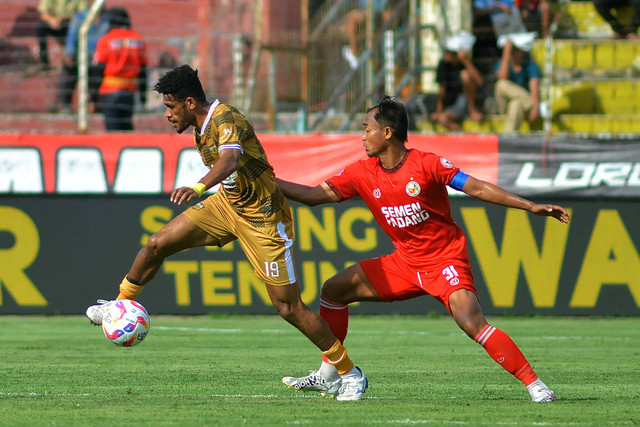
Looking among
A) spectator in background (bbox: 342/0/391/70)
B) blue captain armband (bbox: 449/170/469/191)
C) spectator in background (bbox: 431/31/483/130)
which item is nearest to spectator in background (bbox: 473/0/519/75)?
spectator in background (bbox: 431/31/483/130)

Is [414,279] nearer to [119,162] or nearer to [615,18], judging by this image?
[119,162]

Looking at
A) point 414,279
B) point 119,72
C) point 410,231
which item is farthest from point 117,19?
point 414,279

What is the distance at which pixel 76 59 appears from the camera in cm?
1739

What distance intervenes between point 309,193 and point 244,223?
0.56 meters

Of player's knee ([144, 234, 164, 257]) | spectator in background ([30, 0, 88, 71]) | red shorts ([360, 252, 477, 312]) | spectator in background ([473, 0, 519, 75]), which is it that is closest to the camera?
red shorts ([360, 252, 477, 312])

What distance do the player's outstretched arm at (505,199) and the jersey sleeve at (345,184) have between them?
969 mm

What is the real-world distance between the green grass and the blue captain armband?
1.53 meters

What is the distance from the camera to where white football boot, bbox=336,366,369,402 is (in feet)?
25.3

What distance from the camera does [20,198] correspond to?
15.3m

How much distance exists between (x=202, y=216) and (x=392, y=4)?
463 inches

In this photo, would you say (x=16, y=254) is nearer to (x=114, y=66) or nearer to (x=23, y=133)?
(x=23, y=133)

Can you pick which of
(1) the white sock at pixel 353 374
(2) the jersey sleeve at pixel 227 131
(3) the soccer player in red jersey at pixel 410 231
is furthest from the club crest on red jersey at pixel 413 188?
(1) the white sock at pixel 353 374

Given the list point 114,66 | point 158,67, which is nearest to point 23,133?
point 114,66

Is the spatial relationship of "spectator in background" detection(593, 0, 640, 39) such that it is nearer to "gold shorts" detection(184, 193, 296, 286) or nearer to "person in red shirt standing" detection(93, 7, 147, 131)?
"person in red shirt standing" detection(93, 7, 147, 131)
